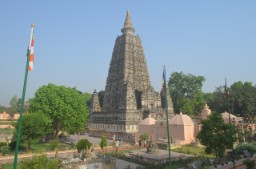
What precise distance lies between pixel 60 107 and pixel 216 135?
88.0ft

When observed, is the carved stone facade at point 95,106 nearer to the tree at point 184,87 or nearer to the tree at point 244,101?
the tree at point 184,87

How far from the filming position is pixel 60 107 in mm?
40406

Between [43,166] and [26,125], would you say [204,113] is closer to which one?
[26,125]

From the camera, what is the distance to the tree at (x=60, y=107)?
39.8m

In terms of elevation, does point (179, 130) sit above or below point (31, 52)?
below

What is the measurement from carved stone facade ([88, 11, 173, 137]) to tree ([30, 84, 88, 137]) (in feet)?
51.8

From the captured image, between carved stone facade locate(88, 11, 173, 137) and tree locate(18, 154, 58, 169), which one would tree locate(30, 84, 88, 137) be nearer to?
carved stone facade locate(88, 11, 173, 137)

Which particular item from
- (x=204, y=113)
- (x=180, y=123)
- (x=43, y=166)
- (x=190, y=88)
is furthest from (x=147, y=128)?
(x=190, y=88)

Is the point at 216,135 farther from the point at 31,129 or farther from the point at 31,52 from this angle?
the point at 31,129

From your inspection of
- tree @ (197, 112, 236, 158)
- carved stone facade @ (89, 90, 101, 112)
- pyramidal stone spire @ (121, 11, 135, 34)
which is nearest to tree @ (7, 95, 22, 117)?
carved stone facade @ (89, 90, 101, 112)

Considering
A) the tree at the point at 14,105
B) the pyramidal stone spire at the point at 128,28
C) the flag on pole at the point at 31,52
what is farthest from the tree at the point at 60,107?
the tree at the point at 14,105

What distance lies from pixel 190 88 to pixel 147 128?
41.0 metres

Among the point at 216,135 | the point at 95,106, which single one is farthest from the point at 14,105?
the point at 216,135

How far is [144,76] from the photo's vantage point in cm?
6931
